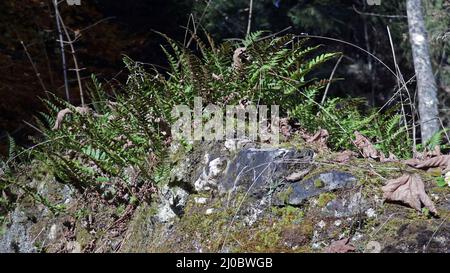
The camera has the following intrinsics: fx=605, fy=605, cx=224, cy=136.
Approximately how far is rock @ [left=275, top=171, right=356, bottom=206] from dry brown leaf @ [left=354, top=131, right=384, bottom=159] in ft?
1.24

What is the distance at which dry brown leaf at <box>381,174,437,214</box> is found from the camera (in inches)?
101

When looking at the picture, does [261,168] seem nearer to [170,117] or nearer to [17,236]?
[170,117]

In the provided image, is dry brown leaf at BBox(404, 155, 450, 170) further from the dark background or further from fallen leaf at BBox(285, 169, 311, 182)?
the dark background

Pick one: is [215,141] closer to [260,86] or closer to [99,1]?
[260,86]

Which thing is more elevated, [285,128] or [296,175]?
[285,128]

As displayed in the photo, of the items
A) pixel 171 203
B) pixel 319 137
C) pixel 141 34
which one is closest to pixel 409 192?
pixel 319 137

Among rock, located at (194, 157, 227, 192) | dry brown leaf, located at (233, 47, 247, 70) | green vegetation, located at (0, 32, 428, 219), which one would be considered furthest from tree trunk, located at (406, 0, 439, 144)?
rock, located at (194, 157, 227, 192)

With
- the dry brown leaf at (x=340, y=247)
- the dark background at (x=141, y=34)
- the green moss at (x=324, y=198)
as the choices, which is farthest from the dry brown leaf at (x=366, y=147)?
the dark background at (x=141, y=34)

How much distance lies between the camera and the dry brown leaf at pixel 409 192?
255 centimetres

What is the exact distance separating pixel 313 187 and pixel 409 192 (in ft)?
1.42

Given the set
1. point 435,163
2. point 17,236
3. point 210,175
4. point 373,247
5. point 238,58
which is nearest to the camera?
point 373,247

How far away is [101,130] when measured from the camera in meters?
3.64

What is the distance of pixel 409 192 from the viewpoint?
2.59m

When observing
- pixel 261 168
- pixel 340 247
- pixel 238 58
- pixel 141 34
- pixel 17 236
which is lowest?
pixel 17 236
